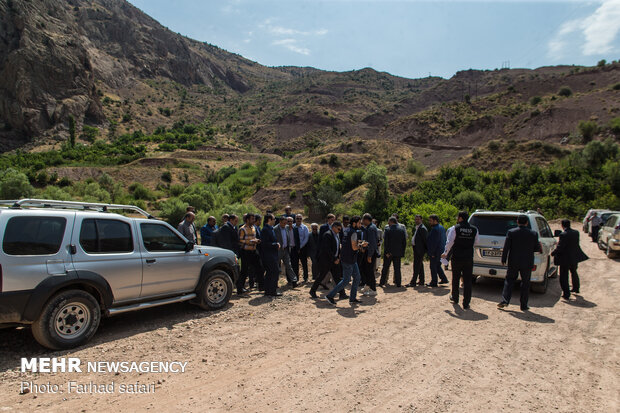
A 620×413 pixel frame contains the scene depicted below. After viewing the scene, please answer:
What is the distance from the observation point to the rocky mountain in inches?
2522

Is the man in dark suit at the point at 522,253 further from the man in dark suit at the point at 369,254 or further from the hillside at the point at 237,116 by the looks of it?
the hillside at the point at 237,116

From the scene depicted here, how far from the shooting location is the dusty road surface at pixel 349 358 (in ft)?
13.3

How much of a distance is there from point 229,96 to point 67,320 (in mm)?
139253

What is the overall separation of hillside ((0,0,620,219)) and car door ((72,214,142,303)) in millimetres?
30713

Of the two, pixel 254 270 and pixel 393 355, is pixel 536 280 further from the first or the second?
pixel 254 270

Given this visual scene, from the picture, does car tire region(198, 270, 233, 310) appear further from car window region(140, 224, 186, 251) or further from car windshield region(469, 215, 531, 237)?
car windshield region(469, 215, 531, 237)

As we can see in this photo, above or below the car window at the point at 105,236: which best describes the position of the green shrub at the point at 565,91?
above

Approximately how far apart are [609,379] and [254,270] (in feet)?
23.6

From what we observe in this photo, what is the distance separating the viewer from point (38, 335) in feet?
16.2

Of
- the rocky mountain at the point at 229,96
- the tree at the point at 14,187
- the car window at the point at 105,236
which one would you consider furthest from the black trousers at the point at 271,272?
the rocky mountain at the point at 229,96

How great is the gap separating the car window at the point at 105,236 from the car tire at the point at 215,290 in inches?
67.2

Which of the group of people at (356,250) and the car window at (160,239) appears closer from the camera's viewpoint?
the car window at (160,239)

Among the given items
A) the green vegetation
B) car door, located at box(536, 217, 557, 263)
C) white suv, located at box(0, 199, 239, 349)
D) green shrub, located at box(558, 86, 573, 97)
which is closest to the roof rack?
white suv, located at box(0, 199, 239, 349)

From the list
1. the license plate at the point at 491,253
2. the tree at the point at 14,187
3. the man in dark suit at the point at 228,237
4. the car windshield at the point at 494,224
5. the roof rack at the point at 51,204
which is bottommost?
the license plate at the point at 491,253
